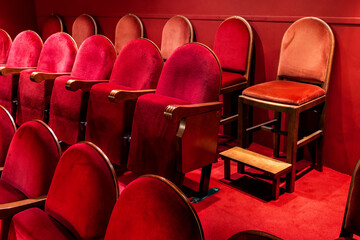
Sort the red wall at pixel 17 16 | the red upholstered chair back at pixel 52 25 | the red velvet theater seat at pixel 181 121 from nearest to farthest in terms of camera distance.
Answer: the red velvet theater seat at pixel 181 121, the red upholstered chair back at pixel 52 25, the red wall at pixel 17 16

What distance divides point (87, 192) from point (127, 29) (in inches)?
95.0

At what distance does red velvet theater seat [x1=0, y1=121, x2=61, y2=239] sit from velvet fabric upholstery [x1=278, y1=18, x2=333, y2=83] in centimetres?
132

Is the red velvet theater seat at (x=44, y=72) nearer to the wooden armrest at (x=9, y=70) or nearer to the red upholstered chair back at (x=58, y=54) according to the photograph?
the red upholstered chair back at (x=58, y=54)

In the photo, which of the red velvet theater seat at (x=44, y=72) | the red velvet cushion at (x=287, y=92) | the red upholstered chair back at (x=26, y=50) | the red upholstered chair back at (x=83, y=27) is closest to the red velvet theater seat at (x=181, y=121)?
the red velvet cushion at (x=287, y=92)

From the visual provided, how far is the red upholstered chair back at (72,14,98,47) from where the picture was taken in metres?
3.47

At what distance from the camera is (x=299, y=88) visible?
1789mm

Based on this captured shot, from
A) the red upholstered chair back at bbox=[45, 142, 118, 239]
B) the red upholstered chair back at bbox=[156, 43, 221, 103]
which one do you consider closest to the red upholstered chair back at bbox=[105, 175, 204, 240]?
the red upholstered chair back at bbox=[45, 142, 118, 239]

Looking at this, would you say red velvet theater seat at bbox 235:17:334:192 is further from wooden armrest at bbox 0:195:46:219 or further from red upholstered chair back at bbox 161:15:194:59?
wooden armrest at bbox 0:195:46:219

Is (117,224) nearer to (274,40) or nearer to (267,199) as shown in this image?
(267,199)

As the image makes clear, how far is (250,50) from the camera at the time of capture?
2180mm

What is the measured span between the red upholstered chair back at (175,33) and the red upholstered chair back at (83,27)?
3.25 feet

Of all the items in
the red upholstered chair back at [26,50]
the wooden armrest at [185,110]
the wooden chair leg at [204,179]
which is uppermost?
the red upholstered chair back at [26,50]

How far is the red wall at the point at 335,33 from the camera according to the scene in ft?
6.06

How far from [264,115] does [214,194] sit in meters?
0.78
